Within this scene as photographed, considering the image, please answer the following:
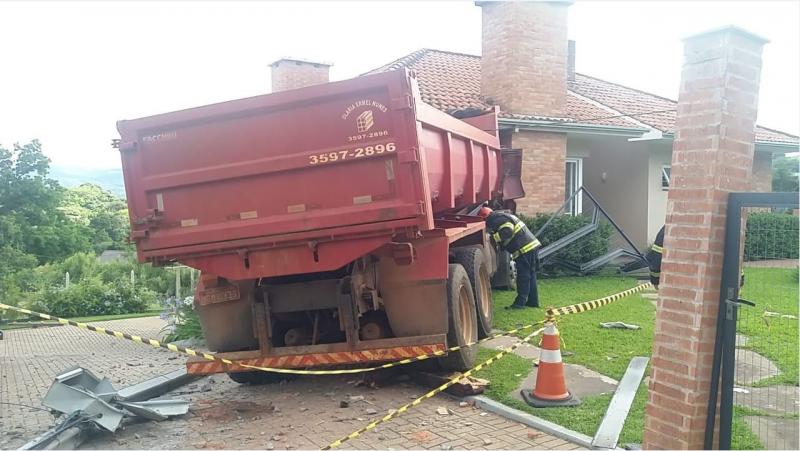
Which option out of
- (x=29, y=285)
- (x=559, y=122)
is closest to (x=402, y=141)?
(x=559, y=122)

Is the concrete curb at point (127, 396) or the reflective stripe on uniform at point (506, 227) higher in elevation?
the reflective stripe on uniform at point (506, 227)

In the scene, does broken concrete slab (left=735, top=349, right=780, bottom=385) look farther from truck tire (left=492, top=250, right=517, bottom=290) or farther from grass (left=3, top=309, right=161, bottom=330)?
grass (left=3, top=309, right=161, bottom=330)

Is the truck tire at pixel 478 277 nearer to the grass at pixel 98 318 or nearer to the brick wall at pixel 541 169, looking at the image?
the brick wall at pixel 541 169

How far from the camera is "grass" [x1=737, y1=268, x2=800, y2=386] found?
5.99m

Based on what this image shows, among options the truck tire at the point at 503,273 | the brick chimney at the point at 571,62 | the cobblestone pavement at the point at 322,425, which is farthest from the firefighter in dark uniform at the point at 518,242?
the brick chimney at the point at 571,62

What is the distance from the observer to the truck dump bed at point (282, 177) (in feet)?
15.9

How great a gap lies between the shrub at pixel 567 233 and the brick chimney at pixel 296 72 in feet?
25.2

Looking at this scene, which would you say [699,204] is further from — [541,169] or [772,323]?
[541,169]

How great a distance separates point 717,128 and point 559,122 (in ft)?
34.9

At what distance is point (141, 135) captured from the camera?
5328 millimetres

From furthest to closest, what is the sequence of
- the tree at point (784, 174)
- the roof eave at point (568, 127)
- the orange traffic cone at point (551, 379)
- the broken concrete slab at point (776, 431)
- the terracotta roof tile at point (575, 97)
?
the tree at point (784, 174), the terracotta roof tile at point (575, 97), the roof eave at point (568, 127), the orange traffic cone at point (551, 379), the broken concrete slab at point (776, 431)

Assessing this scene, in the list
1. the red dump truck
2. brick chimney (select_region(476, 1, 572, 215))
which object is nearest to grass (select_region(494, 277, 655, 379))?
the red dump truck

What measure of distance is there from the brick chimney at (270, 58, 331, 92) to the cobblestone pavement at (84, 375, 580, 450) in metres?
12.8

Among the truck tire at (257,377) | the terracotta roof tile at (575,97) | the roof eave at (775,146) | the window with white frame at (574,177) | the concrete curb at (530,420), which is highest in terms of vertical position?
the terracotta roof tile at (575,97)
